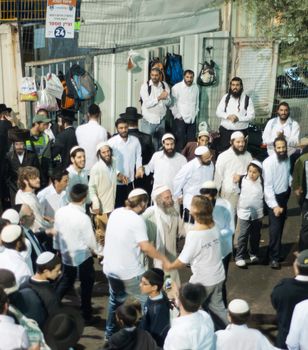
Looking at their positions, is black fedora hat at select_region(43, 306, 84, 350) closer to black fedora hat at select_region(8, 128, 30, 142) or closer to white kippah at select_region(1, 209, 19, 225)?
white kippah at select_region(1, 209, 19, 225)

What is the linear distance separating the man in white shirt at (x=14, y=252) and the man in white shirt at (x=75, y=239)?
0.81 meters

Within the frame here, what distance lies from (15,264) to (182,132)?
22.1 ft

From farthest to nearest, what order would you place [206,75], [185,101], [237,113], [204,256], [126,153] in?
[206,75]
[185,101]
[237,113]
[126,153]
[204,256]

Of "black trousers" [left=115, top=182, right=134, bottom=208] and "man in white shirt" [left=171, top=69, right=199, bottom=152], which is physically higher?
"man in white shirt" [left=171, top=69, right=199, bottom=152]

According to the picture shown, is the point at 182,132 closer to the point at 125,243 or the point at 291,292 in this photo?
the point at 125,243

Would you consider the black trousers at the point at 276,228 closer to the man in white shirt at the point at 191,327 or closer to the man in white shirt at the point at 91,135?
the man in white shirt at the point at 91,135

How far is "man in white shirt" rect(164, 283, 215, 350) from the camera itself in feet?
17.0

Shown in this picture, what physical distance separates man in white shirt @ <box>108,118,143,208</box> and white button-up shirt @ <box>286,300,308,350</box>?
15.7 ft

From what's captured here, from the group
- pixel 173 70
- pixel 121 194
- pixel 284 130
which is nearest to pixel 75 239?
pixel 121 194

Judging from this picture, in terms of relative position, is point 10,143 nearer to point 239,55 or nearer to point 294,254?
point 294,254

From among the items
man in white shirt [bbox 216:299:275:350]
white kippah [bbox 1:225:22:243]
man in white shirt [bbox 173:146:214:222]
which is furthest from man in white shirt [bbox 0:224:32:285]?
man in white shirt [bbox 173:146:214:222]

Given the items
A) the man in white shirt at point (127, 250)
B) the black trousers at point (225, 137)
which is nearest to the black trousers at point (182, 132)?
the black trousers at point (225, 137)

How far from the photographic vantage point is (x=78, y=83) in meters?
12.2

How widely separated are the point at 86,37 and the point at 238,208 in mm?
5246
